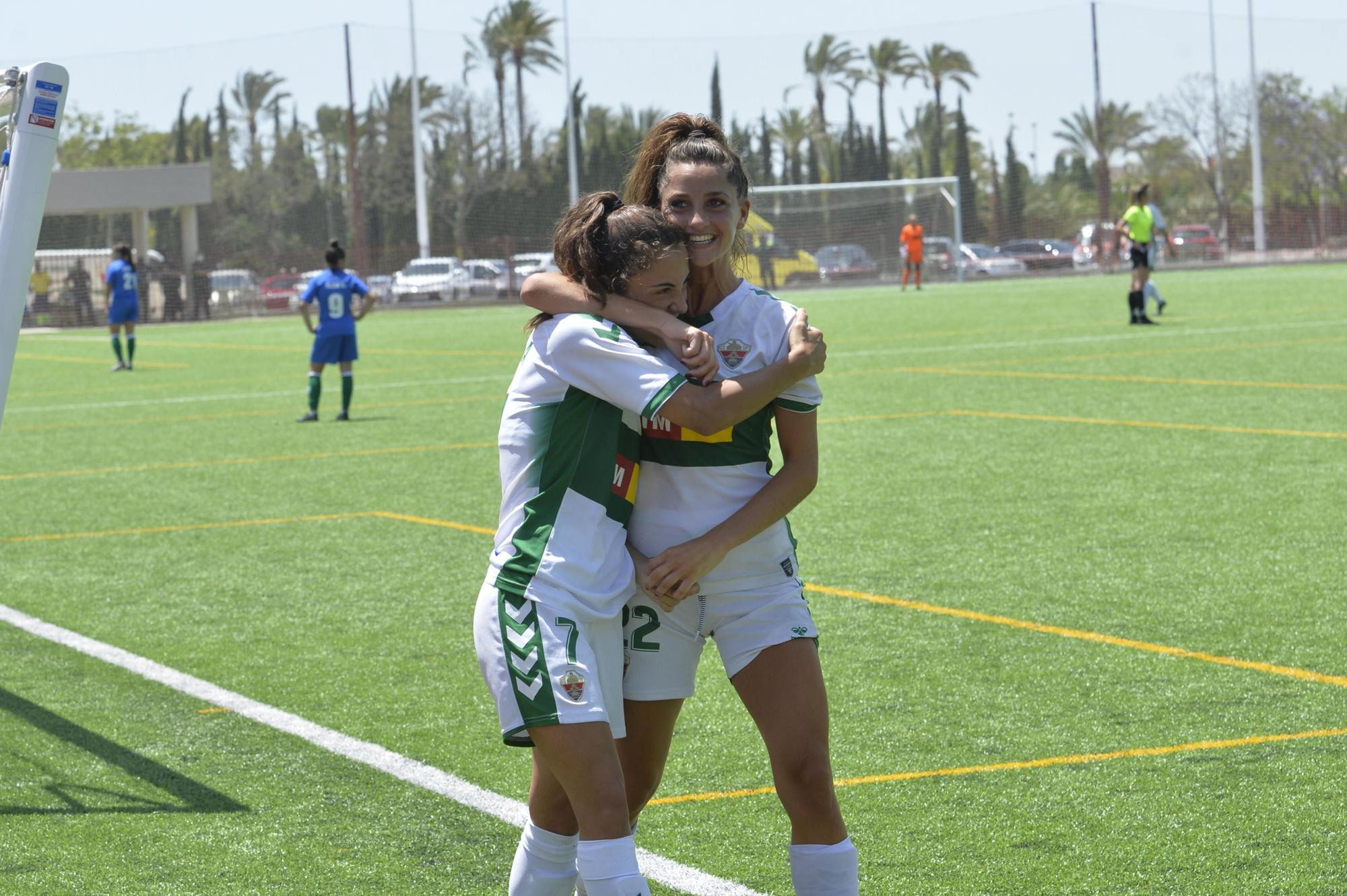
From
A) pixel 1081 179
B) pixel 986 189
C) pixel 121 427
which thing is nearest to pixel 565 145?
pixel 986 189

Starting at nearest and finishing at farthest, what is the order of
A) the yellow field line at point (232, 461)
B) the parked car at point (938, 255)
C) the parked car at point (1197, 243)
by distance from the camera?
the yellow field line at point (232, 461) → the parked car at point (938, 255) → the parked car at point (1197, 243)

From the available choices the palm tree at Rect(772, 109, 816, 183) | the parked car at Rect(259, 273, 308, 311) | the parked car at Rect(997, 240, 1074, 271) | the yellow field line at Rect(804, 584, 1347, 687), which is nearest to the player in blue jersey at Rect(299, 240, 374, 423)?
the yellow field line at Rect(804, 584, 1347, 687)

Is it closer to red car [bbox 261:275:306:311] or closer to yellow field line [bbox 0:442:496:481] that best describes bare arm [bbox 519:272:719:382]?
yellow field line [bbox 0:442:496:481]

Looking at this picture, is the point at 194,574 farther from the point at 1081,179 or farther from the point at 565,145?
the point at 1081,179

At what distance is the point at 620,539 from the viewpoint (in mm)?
3197

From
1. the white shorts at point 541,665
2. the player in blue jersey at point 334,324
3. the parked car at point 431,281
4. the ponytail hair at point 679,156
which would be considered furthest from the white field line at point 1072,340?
the parked car at point 431,281

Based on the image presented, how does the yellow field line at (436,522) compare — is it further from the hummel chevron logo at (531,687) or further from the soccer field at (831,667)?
the hummel chevron logo at (531,687)

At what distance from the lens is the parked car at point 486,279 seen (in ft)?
183

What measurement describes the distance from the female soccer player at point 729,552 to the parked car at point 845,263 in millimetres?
49879

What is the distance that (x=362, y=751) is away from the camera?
17.3 ft

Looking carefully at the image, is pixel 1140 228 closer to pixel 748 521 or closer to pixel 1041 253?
pixel 748 521

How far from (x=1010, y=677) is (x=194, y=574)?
4.42 metres

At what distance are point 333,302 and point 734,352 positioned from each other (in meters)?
13.3

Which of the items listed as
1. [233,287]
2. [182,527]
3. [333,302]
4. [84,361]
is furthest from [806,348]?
[233,287]
